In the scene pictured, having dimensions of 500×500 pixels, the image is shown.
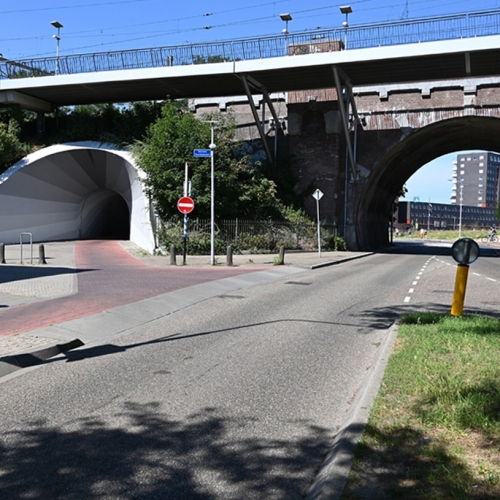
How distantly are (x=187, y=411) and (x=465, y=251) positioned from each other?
18.1 ft

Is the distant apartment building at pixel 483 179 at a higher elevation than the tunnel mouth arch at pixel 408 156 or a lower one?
higher

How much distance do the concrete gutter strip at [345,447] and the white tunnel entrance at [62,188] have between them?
25.9 metres

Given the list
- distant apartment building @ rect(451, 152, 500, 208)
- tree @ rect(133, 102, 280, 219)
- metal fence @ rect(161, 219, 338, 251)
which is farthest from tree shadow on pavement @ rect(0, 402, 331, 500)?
distant apartment building @ rect(451, 152, 500, 208)

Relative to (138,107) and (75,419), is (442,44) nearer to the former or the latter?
(138,107)

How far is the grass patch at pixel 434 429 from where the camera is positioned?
3.35 m

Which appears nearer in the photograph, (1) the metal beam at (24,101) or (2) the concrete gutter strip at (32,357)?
(2) the concrete gutter strip at (32,357)

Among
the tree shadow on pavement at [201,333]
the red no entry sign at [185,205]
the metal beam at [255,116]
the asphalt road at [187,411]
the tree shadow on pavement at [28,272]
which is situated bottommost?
the tree shadow on pavement at [201,333]

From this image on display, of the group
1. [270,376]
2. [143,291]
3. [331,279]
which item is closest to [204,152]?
[331,279]

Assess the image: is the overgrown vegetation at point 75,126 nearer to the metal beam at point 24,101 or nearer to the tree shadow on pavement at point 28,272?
the metal beam at point 24,101

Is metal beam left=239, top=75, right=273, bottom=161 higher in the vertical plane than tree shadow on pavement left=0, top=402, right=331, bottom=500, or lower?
higher

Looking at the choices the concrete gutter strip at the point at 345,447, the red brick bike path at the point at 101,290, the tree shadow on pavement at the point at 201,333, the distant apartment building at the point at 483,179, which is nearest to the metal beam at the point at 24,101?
the red brick bike path at the point at 101,290

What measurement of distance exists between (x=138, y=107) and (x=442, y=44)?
20682 millimetres

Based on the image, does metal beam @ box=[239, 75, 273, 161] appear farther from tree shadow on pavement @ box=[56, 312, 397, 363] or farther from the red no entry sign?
tree shadow on pavement @ box=[56, 312, 397, 363]

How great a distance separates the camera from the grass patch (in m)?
3.35
